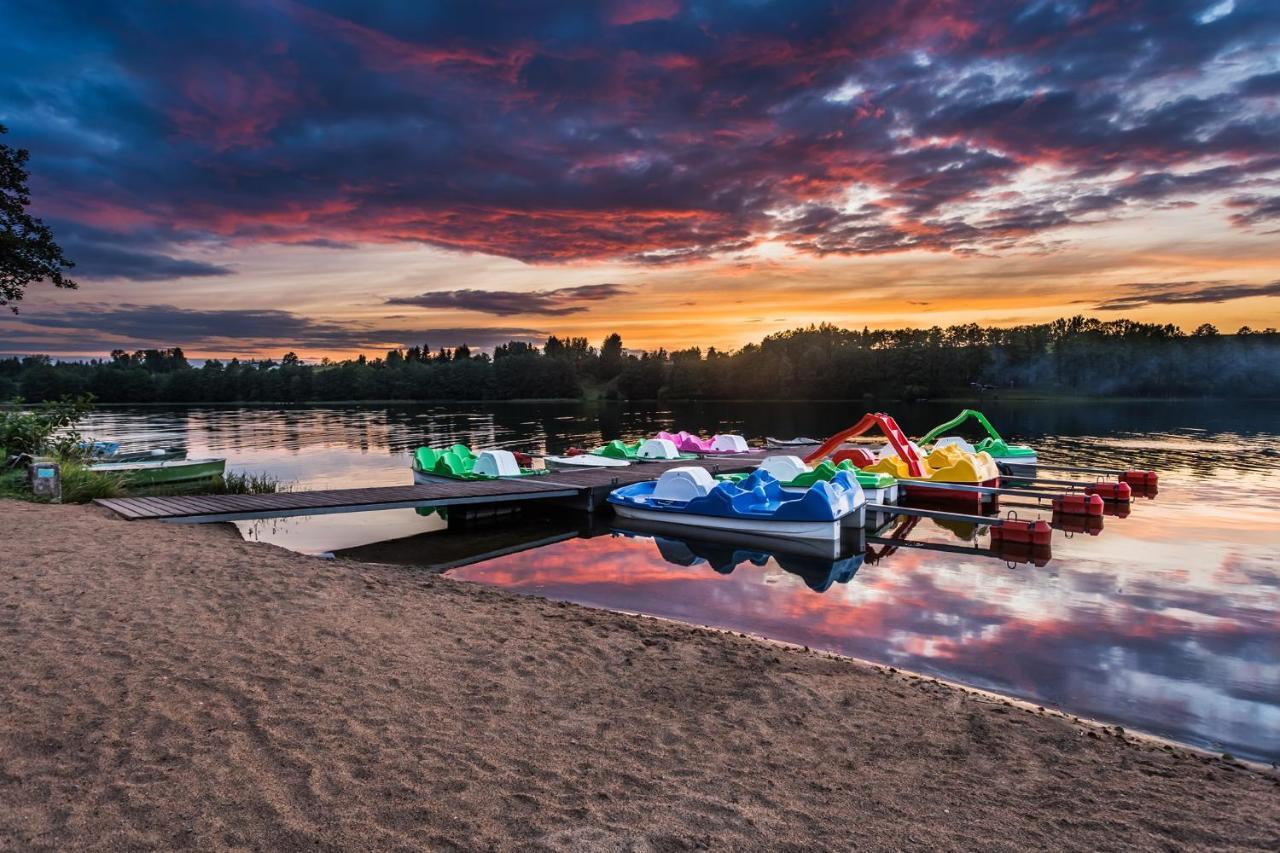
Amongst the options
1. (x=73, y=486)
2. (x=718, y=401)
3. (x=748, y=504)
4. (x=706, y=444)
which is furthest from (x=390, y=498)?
(x=718, y=401)

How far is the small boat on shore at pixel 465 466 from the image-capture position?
18.9 m

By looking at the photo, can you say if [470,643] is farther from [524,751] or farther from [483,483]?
[483,483]

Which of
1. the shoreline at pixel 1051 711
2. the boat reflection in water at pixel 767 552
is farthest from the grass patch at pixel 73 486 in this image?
the shoreline at pixel 1051 711

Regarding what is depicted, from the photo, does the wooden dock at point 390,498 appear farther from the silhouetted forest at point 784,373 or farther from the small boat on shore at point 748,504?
the silhouetted forest at point 784,373

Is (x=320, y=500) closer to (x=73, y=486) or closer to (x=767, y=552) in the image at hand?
(x=73, y=486)

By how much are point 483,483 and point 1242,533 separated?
17157 mm

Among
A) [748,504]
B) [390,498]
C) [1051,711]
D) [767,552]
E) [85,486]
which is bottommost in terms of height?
[767,552]

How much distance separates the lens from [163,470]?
58.9ft

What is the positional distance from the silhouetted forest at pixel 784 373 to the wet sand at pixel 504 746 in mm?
89013

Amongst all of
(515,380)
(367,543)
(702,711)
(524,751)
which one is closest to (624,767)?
(524,751)

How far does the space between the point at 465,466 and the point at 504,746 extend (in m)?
15.7

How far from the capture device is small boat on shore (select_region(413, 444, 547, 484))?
62.1ft

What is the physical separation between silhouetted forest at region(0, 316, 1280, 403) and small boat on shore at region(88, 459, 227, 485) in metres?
82.4

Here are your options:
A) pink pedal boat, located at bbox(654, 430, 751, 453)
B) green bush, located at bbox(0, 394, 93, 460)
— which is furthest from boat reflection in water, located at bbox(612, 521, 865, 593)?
green bush, located at bbox(0, 394, 93, 460)
